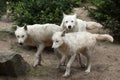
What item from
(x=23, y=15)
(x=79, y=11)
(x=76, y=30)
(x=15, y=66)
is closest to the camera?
(x=15, y=66)

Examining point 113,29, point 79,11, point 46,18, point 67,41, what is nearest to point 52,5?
point 46,18

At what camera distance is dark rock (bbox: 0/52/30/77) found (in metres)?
7.78

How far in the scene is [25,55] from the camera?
9.98 m

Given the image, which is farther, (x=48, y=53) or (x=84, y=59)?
(x=48, y=53)

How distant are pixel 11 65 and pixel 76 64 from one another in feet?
7.23

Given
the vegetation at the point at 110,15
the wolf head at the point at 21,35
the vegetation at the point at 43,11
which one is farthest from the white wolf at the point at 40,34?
the vegetation at the point at 110,15

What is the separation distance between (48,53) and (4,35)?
6.02 ft

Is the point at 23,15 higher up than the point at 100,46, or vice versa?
the point at 23,15

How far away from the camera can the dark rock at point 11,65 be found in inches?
306

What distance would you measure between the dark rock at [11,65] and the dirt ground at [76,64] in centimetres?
14

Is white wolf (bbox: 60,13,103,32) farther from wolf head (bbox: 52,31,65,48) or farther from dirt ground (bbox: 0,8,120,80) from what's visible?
dirt ground (bbox: 0,8,120,80)

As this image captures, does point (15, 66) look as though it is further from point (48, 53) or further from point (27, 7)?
point (27, 7)

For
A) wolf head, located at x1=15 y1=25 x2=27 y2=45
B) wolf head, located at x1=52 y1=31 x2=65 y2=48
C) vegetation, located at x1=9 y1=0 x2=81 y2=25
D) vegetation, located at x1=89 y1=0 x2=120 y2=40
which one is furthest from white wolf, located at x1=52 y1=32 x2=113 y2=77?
vegetation, located at x1=89 y1=0 x2=120 y2=40

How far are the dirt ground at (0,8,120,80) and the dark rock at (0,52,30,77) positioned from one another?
5.6 inches
